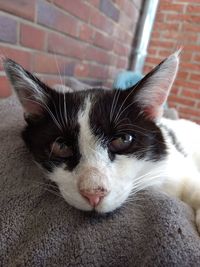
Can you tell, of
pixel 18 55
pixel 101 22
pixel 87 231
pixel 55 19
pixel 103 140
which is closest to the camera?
pixel 87 231

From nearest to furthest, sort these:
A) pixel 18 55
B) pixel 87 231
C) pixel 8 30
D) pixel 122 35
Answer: pixel 87 231 < pixel 8 30 < pixel 18 55 < pixel 122 35

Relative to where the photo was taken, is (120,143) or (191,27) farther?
(191,27)

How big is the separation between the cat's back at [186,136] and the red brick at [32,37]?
0.73 m

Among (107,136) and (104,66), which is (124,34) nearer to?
(104,66)

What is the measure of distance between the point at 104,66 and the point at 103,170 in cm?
180

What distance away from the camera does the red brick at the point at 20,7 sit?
1140 mm

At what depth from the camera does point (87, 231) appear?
0.61 m

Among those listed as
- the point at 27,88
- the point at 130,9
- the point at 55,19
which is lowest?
the point at 27,88

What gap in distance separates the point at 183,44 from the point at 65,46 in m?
1.97

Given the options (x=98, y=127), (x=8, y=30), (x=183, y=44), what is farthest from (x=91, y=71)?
(x=183, y=44)

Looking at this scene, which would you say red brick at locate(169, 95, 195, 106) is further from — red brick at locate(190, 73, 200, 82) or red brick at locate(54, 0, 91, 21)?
red brick at locate(54, 0, 91, 21)

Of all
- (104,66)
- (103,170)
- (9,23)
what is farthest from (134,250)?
(104,66)

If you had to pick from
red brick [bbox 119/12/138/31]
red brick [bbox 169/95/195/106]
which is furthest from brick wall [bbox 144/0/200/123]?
red brick [bbox 119/12/138/31]

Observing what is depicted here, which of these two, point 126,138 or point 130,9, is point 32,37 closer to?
point 126,138
